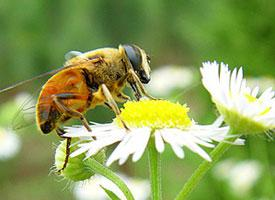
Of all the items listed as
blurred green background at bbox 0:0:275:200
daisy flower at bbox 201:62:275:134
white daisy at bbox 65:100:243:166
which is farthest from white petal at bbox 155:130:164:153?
blurred green background at bbox 0:0:275:200

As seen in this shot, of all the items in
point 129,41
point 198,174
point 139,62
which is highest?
point 139,62

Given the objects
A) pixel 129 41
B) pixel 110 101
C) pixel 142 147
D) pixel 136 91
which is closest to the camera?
pixel 142 147

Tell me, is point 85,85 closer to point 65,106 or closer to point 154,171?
point 65,106

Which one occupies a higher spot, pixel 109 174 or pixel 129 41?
pixel 109 174

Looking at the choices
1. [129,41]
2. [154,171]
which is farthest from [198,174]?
[129,41]

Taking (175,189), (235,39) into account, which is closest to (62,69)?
(175,189)

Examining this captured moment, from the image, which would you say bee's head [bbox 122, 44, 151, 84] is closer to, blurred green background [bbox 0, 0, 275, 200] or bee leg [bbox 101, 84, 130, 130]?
bee leg [bbox 101, 84, 130, 130]

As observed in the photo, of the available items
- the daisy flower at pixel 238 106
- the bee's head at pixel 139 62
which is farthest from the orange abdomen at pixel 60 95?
the daisy flower at pixel 238 106

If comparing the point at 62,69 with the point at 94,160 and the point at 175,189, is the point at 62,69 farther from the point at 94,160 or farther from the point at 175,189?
the point at 175,189
